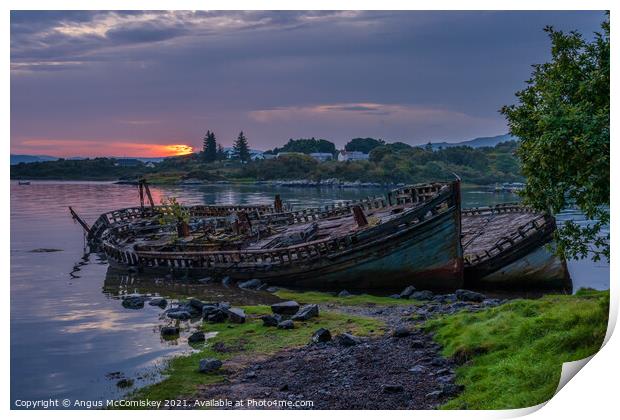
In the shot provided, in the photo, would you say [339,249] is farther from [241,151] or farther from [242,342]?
[241,151]

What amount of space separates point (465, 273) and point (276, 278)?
8.65 m

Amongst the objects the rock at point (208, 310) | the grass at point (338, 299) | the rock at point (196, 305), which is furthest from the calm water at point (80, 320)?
the rock at point (196, 305)

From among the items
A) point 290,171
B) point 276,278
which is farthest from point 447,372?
point 290,171

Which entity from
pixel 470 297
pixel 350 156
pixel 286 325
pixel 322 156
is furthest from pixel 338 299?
pixel 350 156

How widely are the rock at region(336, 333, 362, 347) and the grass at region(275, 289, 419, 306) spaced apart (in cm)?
673

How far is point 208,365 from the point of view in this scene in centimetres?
1734

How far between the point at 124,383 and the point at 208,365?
2.24m

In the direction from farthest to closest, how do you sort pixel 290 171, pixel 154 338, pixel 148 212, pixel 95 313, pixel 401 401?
pixel 290 171 → pixel 148 212 → pixel 95 313 → pixel 154 338 → pixel 401 401

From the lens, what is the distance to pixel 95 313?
26594 mm

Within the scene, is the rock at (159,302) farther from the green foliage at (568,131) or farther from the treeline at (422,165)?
the treeline at (422,165)

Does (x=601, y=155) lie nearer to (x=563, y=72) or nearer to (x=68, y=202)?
(x=563, y=72)

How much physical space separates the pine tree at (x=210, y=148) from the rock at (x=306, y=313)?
347 inches

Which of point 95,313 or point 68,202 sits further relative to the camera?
point 68,202

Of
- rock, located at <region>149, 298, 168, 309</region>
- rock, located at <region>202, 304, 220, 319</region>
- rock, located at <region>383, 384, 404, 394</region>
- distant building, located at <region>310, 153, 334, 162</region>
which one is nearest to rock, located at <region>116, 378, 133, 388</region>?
rock, located at <region>202, 304, 220, 319</region>
